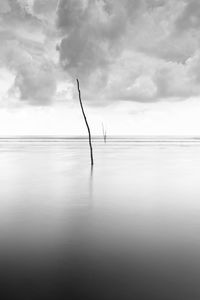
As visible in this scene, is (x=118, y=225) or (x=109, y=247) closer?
(x=109, y=247)

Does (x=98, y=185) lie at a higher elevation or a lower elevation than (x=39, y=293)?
lower

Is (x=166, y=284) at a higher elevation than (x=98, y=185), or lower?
higher

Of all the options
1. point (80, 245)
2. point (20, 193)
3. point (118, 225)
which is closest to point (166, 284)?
point (80, 245)

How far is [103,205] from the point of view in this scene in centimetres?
977

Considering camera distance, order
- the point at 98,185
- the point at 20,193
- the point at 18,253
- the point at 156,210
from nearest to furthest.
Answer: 1. the point at 18,253
2. the point at 156,210
3. the point at 20,193
4. the point at 98,185

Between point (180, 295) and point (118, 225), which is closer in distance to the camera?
point (180, 295)

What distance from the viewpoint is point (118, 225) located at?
7.18 m

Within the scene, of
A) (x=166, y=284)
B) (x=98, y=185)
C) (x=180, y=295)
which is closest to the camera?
(x=180, y=295)

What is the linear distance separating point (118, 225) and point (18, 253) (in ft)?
9.07

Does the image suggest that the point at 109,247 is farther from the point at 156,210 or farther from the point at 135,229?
the point at 156,210

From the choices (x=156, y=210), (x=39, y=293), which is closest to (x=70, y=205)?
(x=156, y=210)

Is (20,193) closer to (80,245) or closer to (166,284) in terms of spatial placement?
(80,245)

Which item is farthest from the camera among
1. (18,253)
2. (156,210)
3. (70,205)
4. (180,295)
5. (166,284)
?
(70,205)

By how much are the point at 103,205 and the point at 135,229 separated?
3.01 m
